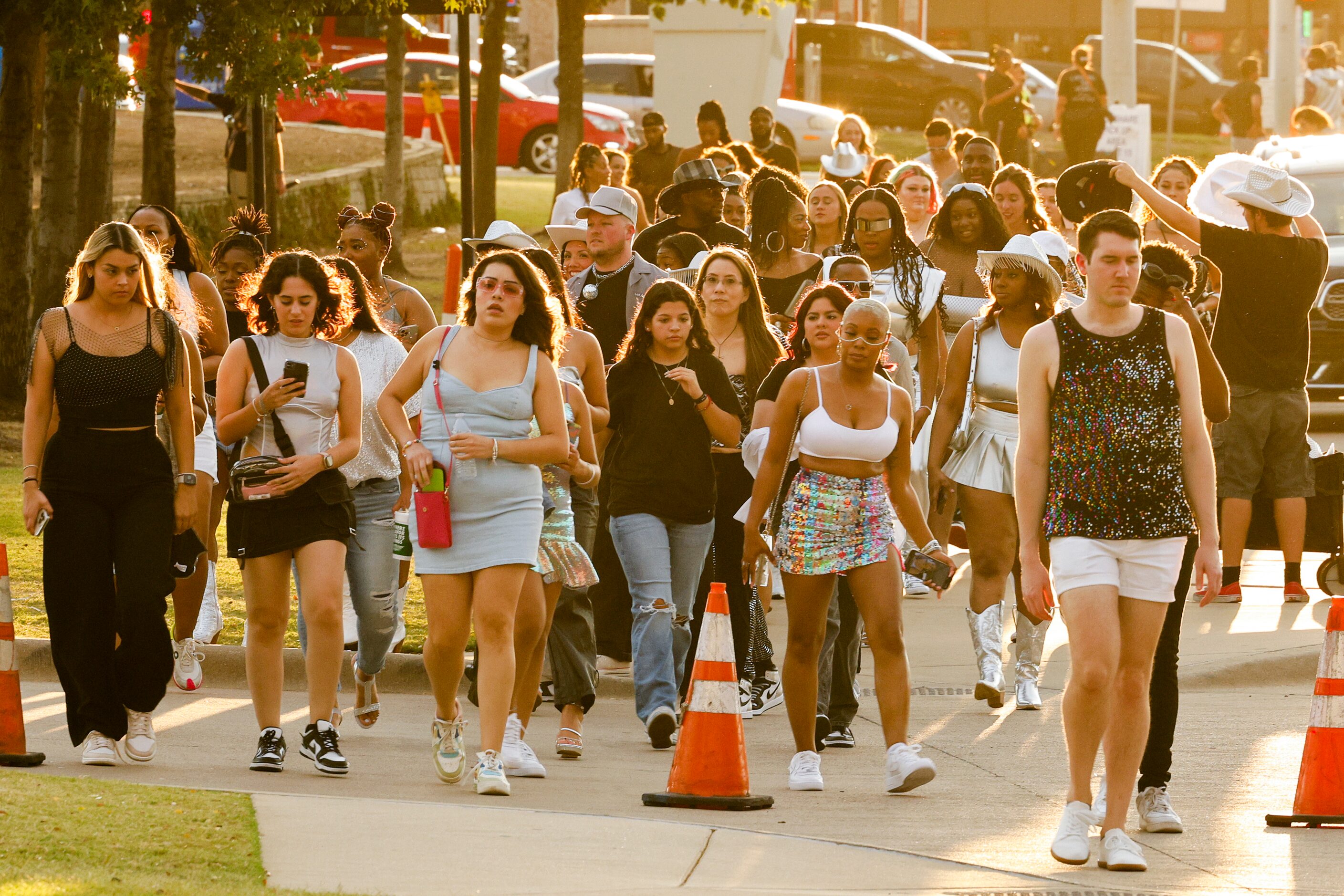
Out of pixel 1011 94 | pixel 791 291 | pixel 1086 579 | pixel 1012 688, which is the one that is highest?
pixel 1011 94

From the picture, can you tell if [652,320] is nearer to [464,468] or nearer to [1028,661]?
[464,468]

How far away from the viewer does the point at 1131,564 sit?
253 inches

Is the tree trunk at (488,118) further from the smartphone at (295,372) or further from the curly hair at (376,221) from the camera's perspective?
the smartphone at (295,372)

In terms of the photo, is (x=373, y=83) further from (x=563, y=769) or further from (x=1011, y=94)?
(x=563, y=769)

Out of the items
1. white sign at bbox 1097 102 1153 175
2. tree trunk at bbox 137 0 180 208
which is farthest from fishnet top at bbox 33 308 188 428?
white sign at bbox 1097 102 1153 175

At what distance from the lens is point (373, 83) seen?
113 feet

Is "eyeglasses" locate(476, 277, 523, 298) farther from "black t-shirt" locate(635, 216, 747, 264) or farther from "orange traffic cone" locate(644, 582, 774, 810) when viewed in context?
"black t-shirt" locate(635, 216, 747, 264)

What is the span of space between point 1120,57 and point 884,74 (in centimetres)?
1109

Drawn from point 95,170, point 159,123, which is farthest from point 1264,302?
point 95,170

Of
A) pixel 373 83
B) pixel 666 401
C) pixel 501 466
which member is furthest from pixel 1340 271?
pixel 373 83

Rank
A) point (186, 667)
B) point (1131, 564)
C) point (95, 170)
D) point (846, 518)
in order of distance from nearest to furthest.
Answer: point (1131, 564)
point (846, 518)
point (186, 667)
point (95, 170)

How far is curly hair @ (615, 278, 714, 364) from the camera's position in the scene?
8.59 meters

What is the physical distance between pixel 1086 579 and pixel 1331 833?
4.55 feet

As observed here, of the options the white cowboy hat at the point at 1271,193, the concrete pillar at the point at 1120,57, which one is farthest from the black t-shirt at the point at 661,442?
the concrete pillar at the point at 1120,57
